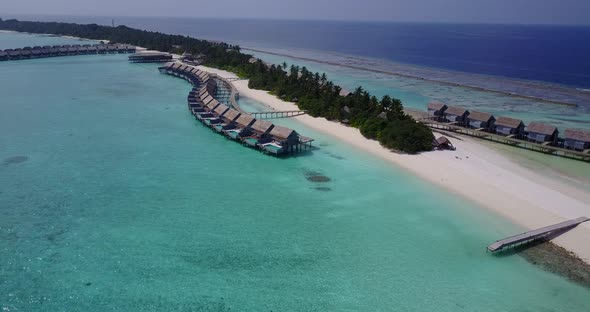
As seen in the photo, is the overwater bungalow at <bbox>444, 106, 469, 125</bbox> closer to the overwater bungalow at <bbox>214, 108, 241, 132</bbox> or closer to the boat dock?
the boat dock

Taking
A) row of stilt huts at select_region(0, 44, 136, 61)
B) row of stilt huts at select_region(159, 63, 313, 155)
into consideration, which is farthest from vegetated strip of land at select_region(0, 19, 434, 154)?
row of stilt huts at select_region(0, 44, 136, 61)

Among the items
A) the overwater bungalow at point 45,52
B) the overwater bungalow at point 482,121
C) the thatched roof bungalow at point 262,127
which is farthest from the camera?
the overwater bungalow at point 45,52

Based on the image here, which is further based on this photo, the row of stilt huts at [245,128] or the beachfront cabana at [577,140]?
the row of stilt huts at [245,128]

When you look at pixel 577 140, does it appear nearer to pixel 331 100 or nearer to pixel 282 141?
pixel 331 100

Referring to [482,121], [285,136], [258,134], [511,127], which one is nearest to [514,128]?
[511,127]

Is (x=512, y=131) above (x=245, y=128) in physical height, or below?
above

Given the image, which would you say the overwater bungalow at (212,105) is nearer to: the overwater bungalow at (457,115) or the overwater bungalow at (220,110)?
the overwater bungalow at (220,110)

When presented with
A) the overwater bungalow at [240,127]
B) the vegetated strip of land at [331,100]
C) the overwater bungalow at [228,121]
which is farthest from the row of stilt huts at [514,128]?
the overwater bungalow at [228,121]
